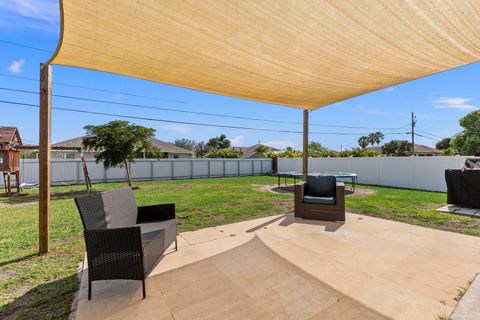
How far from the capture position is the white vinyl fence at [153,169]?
12695mm

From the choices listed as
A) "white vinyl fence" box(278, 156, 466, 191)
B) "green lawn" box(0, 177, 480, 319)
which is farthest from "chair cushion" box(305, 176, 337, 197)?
"white vinyl fence" box(278, 156, 466, 191)

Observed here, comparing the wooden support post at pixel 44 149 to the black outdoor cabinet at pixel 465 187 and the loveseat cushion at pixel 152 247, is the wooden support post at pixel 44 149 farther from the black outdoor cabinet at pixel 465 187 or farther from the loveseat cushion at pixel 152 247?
the black outdoor cabinet at pixel 465 187

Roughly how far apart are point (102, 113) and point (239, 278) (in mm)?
15255

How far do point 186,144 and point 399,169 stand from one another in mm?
43762

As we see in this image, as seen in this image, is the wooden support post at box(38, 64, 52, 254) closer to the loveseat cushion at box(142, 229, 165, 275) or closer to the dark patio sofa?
the loveseat cushion at box(142, 229, 165, 275)

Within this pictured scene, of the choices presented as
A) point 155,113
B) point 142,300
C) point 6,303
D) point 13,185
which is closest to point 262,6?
point 142,300

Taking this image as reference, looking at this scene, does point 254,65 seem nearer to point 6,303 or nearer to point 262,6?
point 262,6

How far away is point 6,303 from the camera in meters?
2.27

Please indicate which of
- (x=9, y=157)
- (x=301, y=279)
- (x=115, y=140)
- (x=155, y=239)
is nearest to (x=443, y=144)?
(x=115, y=140)

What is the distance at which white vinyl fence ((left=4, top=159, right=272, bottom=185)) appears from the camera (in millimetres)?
12695

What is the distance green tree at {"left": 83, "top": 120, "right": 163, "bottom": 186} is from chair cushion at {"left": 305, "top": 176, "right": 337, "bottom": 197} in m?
8.61

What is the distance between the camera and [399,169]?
448 inches

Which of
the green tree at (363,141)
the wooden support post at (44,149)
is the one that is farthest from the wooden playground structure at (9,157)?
the green tree at (363,141)

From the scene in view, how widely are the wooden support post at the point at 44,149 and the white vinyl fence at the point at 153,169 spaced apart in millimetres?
11461
